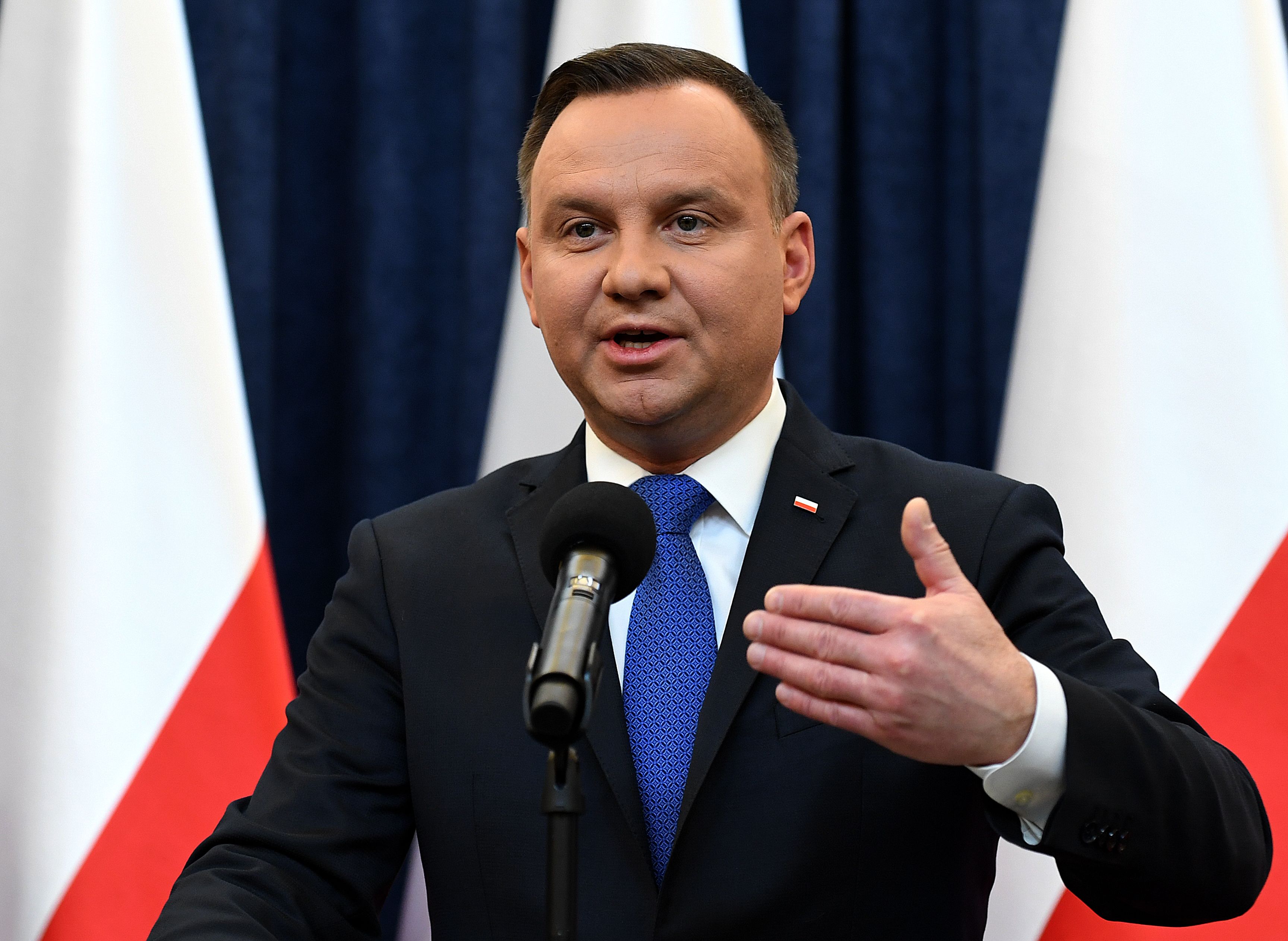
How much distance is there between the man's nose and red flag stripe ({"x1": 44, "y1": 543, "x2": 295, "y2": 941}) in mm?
1013

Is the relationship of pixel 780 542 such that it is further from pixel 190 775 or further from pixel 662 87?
pixel 190 775

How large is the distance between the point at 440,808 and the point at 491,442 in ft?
3.20

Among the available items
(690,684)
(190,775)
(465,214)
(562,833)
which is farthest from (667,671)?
(465,214)

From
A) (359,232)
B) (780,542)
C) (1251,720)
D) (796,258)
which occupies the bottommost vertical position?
(1251,720)

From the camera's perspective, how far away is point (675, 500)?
1.66 m

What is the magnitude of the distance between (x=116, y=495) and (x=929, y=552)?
5.30ft

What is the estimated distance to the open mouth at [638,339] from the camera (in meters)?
→ 1.64

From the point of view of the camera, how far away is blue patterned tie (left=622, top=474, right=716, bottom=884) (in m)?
1.51

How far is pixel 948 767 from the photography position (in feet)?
5.06

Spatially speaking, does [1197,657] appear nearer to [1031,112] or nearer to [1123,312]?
[1123,312]

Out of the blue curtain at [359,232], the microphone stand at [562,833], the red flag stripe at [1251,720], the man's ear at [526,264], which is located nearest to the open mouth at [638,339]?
the man's ear at [526,264]

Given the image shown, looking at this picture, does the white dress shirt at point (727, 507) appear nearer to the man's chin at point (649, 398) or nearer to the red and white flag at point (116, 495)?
the man's chin at point (649, 398)

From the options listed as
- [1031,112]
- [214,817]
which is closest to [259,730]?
[214,817]

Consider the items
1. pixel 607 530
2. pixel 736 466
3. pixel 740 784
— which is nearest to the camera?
pixel 607 530
